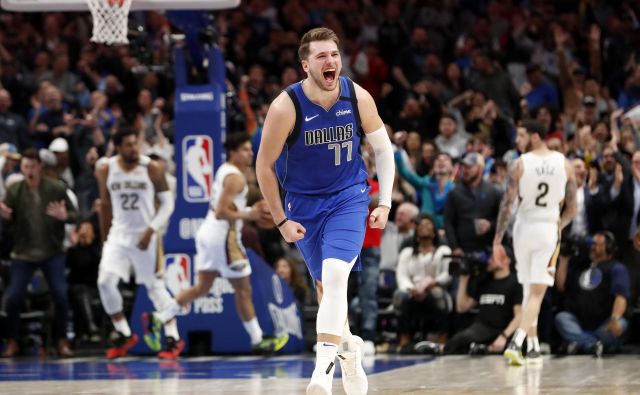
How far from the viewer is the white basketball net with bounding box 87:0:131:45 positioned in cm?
1384

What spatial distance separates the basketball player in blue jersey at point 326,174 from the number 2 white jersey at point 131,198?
20.8 feet

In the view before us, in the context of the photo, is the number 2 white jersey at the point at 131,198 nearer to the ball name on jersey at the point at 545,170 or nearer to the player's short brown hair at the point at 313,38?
the ball name on jersey at the point at 545,170

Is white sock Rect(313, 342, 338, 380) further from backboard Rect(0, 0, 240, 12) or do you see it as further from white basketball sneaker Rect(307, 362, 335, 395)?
backboard Rect(0, 0, 240, 12)

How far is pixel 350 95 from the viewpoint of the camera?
9.01m

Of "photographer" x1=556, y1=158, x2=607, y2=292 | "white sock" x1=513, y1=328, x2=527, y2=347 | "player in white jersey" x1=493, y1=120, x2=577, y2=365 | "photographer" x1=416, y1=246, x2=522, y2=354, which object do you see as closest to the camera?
"white sock" x1=513, y1=328, x2=527, y2=347

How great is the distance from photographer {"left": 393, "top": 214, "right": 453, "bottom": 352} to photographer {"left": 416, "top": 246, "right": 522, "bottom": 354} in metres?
0.47

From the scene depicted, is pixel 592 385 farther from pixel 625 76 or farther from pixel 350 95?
pixel 625 76

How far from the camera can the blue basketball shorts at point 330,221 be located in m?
8.73

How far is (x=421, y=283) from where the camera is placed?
594 inches

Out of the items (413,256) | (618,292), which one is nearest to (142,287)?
(413,256)

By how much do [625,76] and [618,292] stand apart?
5.26m

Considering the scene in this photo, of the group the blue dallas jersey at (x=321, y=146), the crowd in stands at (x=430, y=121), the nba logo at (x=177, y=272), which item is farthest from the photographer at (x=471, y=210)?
the blue dallas jersey at (x=321, y=146)

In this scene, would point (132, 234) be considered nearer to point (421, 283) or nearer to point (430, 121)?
point (421, 283)

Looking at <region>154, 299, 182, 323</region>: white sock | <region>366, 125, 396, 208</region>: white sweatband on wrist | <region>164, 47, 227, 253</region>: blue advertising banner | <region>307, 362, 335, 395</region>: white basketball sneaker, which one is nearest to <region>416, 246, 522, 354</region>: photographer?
<region>154, 299, 182, 323</region>: white sock
